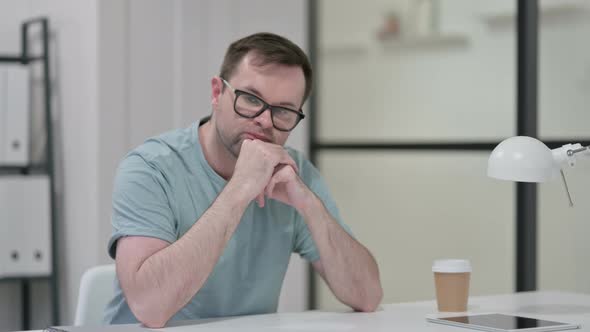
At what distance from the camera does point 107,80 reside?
3.30 metres

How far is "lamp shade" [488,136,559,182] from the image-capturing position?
192cm

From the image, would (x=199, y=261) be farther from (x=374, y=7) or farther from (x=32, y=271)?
(x=374, y=7)

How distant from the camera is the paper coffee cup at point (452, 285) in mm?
2125

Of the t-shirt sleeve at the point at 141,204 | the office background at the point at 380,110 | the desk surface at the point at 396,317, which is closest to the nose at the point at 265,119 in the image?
the t-shirt sleeve at the point at 141,204

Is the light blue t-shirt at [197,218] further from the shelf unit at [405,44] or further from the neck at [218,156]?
the shelf unit at [405,44]

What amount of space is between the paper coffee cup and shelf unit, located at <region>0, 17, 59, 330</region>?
5.58ft

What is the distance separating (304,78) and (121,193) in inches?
19.6

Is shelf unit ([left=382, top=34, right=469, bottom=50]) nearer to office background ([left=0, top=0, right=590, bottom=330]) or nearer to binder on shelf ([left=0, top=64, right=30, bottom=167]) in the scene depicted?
office background ([left=0, top=0, right=590, bottom=330])

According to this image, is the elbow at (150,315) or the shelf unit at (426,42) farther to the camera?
the shelf unit at (426,42)

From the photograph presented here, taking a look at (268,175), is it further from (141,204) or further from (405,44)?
(405,44)

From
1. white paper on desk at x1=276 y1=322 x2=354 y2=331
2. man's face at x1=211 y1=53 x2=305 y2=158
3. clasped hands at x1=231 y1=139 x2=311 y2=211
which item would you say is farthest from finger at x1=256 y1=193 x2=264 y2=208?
white paper on desk at x1=276 y1=322 x2=354 y2=331

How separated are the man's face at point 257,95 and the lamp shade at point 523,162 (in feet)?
1.60

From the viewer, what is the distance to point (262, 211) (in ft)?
7.46

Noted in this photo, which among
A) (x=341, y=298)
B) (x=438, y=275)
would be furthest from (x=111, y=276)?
(x=438, y=275)
